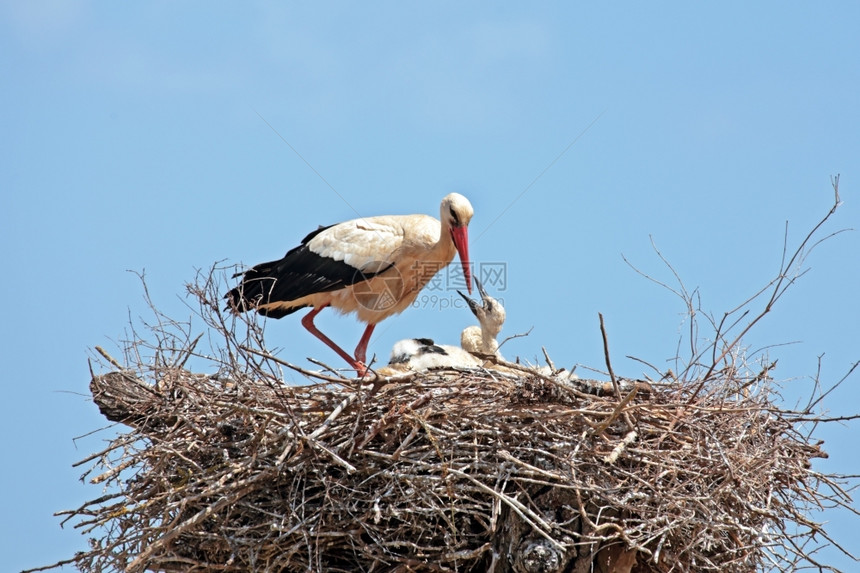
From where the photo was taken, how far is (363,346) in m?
7.51

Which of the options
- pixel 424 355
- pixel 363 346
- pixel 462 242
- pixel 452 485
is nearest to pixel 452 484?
pixel 452 485

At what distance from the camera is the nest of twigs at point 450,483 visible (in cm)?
441

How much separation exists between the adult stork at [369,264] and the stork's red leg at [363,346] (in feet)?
0.76

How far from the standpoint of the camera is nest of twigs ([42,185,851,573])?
4.41m

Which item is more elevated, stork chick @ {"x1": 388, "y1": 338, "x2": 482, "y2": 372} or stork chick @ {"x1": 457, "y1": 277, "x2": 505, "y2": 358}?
stork chick @ {"x1": 457, "y1": 277, "x2": 505, "y2": 358}

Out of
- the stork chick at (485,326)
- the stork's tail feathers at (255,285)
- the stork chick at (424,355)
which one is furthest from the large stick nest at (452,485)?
the stork chick at (485,326)

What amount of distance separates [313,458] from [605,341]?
1.52 metres

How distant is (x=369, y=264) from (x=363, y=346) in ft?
2.88

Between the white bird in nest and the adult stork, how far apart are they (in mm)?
482

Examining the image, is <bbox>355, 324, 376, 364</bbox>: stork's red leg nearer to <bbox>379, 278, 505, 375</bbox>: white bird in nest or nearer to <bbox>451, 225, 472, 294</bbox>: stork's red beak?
<bbox>379, 278, 505, 375</bbox>: white bird in nest

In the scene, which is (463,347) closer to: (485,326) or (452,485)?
(485,326)

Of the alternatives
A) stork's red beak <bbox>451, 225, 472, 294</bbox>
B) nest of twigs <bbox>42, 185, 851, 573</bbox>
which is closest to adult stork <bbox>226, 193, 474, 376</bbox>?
stork's red beak <bbox>451, 225, 472, 294</bbox>

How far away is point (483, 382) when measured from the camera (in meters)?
A: 4.89

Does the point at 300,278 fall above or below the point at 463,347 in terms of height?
below
